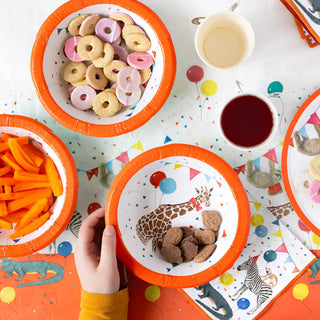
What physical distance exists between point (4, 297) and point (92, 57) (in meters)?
0.65

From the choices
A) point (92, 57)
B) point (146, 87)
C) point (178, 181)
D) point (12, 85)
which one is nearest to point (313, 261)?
point (178, 181)

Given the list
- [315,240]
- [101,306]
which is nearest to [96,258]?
[101,306]

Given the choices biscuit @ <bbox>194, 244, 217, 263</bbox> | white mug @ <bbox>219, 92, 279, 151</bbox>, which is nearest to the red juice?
white mug @ <bbox>219, 92, 279, 151</bbox>

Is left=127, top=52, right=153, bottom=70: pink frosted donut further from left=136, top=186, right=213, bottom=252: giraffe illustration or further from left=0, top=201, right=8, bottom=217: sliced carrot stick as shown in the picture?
left=0, top=201, right=8, bottom=217: sliced carrot stick

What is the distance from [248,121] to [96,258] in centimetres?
48

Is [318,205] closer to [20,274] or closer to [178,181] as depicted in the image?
[178,181]

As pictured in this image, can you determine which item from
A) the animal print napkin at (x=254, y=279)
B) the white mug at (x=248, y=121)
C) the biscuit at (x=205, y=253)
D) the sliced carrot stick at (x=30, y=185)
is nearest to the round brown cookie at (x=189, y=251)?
the biscuit at (x=205, y=253)

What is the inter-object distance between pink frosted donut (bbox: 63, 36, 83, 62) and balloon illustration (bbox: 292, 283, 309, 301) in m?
0.76

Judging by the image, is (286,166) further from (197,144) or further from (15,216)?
(15,216)

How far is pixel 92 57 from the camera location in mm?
720

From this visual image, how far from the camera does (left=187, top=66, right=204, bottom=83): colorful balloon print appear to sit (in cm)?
79

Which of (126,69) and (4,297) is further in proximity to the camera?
(4,297)

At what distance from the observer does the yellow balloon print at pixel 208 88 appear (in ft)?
2.58

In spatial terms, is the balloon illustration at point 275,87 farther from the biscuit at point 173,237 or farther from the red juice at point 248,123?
the biscuit at point 173,237
